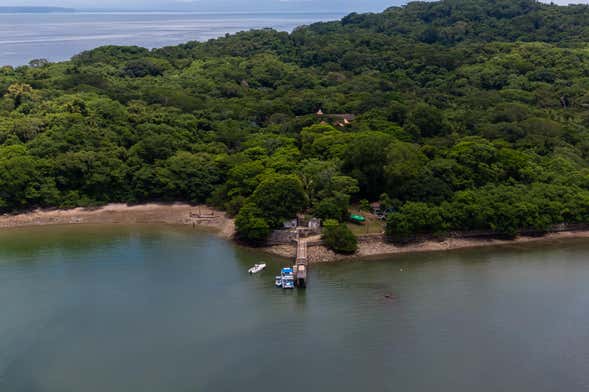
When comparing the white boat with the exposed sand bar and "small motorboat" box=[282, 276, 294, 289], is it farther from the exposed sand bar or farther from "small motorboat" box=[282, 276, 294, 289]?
the exposed sand bar

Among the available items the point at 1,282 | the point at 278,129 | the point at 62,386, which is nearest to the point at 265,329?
the point at 62,386

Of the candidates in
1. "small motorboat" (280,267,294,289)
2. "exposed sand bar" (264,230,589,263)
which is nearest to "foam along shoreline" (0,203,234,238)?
"exposed sand bar" (264,230,589,263)

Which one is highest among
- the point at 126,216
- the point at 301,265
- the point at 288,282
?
the point at 126,216

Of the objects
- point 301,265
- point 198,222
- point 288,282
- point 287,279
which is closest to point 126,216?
point 198,222

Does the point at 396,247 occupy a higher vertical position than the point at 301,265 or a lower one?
higher

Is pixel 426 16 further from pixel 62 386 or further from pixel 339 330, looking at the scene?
pixel 62 386

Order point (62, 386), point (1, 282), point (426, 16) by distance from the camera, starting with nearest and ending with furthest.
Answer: point (62, 386) < point (1, 282) < point (426, 16)

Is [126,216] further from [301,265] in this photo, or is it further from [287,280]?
[287,280]
